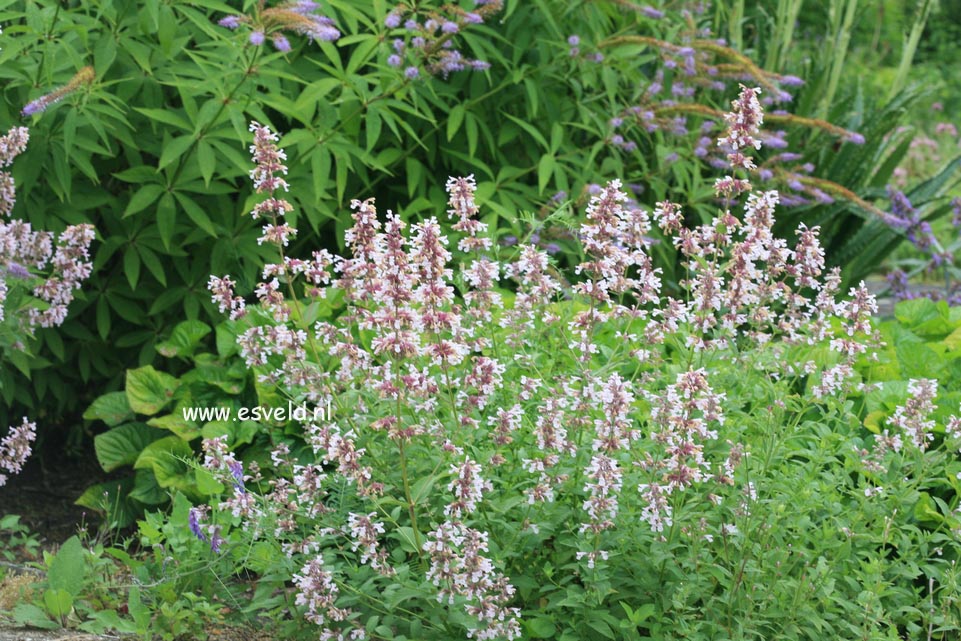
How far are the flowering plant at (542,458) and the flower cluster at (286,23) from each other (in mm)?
868

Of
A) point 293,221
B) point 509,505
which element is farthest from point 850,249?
point 509,505

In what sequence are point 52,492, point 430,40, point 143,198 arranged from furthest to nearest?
point 52,492
point 430,40
point 143,198

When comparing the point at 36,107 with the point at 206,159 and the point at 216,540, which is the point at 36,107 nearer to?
the point at 206,159

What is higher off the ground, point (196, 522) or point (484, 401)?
point (484, 401)

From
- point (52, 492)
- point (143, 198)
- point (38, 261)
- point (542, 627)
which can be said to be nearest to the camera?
point (542, 627)

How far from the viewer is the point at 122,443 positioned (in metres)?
4.45

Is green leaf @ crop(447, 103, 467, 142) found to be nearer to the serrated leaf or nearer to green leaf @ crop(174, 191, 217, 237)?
green leaf @ crop(174, 191, 217, 237)

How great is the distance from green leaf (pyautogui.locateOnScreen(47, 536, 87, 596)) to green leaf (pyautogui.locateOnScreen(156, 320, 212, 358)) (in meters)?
1.26

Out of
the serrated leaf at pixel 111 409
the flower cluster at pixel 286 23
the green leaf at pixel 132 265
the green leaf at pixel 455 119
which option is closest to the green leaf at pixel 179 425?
the serrated leaf at pixel 111 409

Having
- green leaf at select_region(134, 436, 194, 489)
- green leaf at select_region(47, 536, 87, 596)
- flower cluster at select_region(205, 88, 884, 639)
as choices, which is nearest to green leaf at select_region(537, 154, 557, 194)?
flower cluster at select_region(205, 88, 884, 639)

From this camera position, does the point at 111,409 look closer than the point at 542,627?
No

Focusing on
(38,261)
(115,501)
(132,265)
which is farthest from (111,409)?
(38,261)

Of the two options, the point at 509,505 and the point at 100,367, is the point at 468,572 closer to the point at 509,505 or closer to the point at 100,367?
the point at 509,505

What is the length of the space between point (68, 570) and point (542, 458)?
143 cm
